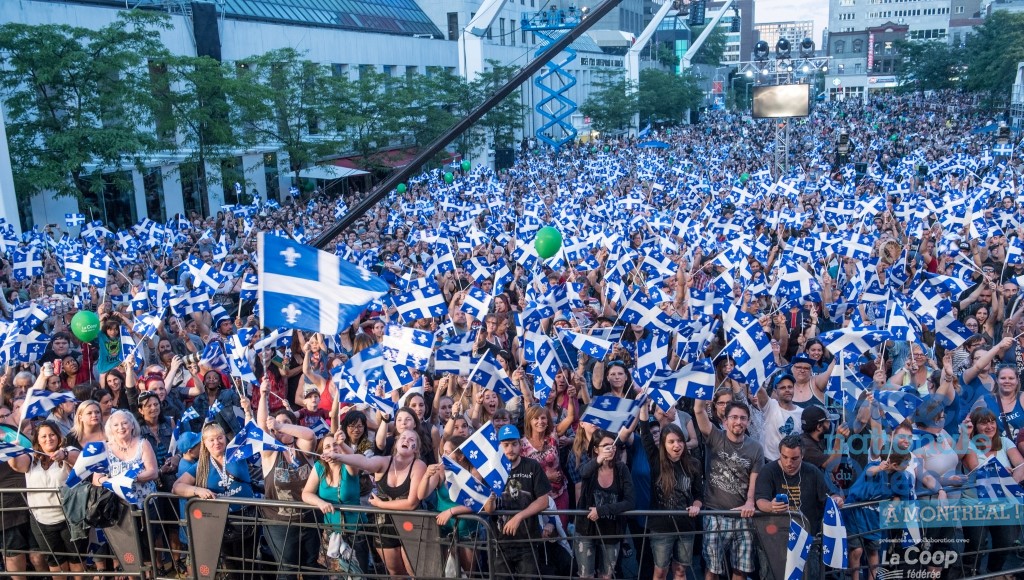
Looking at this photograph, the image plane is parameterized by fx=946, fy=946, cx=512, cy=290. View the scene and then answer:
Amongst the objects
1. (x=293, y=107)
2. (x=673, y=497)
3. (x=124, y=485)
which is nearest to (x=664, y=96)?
(x=293, y=107)

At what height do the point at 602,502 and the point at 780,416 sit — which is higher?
the point at 780,416

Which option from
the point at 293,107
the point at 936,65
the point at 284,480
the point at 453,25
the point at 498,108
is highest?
the point at 453,25

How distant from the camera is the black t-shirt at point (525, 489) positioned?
6.22 meters

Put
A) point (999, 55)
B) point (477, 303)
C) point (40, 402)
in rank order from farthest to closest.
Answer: point (999, 55) < point (477, 303) < point (40, 402)

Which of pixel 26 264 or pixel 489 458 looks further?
pixel 26 264

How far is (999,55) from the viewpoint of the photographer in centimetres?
6197

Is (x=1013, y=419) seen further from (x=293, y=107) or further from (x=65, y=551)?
(x=293, y=107)

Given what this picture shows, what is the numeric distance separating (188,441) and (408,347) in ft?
6.77

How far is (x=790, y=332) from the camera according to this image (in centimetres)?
1115

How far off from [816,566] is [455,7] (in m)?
59.2

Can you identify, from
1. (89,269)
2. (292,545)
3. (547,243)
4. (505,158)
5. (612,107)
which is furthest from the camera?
(612,107)

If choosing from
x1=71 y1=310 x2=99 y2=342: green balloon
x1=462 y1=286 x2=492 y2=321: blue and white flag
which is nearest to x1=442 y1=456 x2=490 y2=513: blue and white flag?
x1=462 y1=286 x2=492 y2=321: blue and white flag

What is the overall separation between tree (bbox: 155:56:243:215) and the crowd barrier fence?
24272 mm

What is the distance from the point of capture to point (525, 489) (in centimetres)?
624
